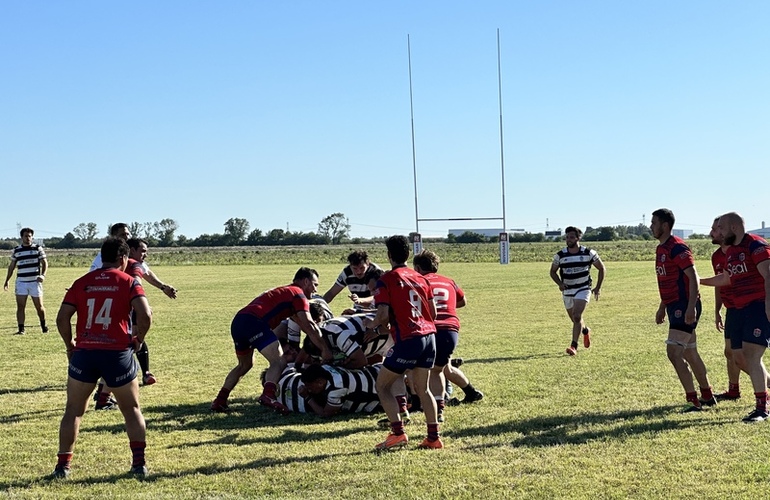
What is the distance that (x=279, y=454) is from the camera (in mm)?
7012

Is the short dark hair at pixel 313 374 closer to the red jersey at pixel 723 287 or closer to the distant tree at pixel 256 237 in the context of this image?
the red jersey at pixel 723 287

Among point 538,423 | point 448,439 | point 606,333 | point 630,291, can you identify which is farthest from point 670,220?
point 630,291

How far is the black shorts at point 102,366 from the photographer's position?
6203mm

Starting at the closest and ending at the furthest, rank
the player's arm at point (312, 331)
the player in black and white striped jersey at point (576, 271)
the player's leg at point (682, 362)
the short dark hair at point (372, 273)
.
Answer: the player's leg at point (682, 362) → the player's arm at point (312, 331) → the short dark hair at point (372, 273) → the player in black and white striped jersey at point (576, 271)

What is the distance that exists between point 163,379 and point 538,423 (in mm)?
5660

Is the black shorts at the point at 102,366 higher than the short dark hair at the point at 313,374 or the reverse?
higher

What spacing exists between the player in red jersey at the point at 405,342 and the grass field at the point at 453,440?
0.25 metres

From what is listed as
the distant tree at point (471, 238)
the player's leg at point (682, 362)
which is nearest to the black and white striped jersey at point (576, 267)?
the player's leg at point (682, 362)

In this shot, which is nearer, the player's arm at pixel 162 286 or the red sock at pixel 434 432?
the red sock at pixel 434 432

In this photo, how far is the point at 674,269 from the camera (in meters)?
8.30

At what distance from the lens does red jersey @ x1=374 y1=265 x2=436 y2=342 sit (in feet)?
23.2

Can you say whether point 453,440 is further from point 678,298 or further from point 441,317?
point 678,298

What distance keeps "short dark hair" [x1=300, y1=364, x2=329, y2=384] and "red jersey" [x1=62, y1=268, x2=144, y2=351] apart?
8.73ft

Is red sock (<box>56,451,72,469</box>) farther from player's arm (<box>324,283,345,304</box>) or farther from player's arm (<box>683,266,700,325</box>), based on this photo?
player's arm (<box>683,266,700,325</box>)
